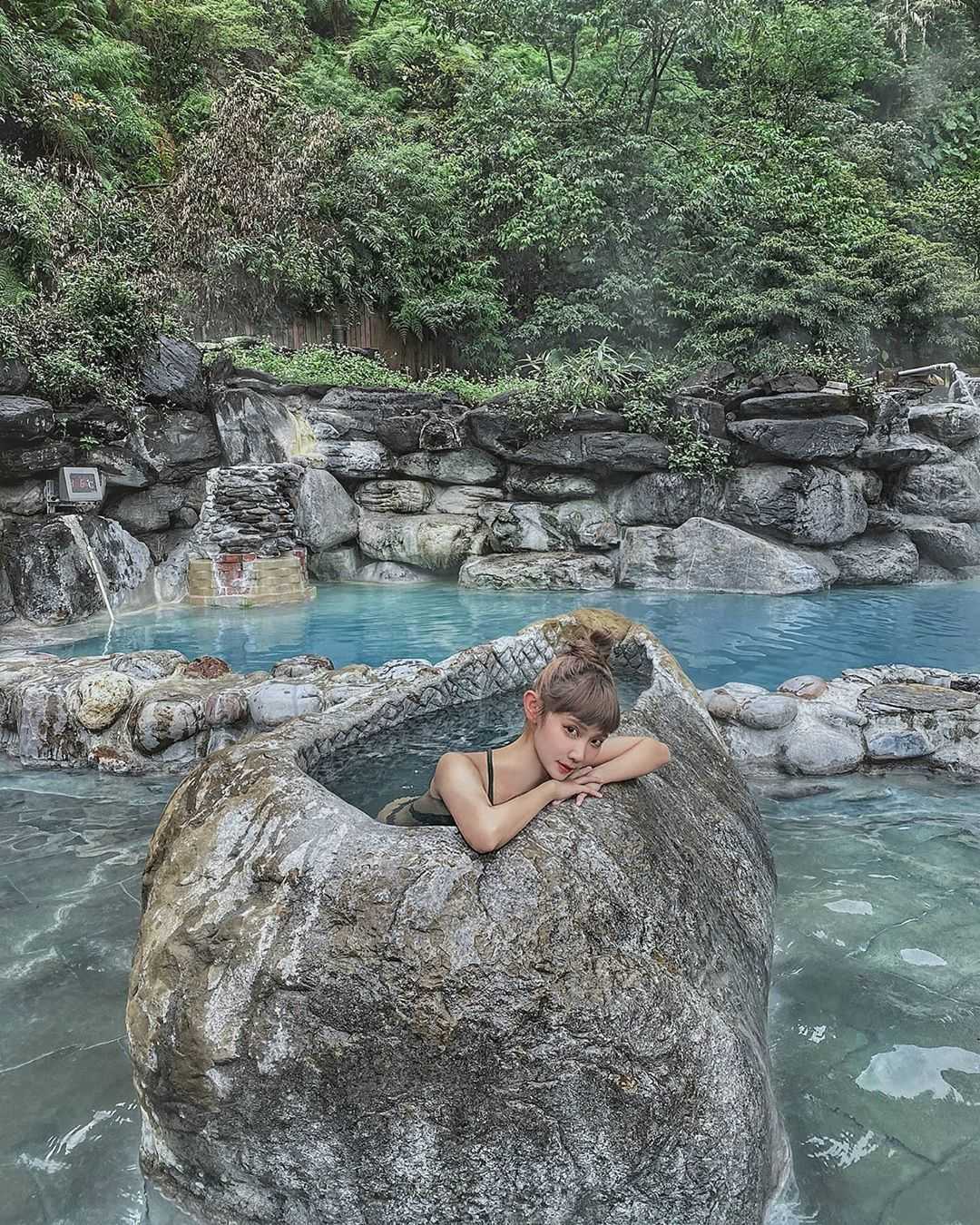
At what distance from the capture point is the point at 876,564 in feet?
39.6

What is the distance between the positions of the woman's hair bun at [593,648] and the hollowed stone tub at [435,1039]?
0.40 metres

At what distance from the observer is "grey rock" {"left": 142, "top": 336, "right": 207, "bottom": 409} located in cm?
1137

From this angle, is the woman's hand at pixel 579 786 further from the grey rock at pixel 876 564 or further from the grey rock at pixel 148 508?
the grey rock at pixel 876 564

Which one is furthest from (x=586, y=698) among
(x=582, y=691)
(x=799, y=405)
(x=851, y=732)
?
(x=799, y=405)

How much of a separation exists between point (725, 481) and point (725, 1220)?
465 inches

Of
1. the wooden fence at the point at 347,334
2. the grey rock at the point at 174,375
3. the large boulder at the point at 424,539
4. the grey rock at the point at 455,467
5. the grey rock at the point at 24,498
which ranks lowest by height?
the large boulder at the point at 424,539

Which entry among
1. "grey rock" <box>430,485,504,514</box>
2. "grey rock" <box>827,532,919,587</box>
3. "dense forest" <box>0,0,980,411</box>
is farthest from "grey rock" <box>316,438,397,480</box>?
"grey rock" <box>827,532,919,587</box>

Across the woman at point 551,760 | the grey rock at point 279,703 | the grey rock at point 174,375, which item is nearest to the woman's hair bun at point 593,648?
the woman at point 551,760

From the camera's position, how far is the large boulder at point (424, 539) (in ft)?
40.8

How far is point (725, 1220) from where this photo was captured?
176 cm

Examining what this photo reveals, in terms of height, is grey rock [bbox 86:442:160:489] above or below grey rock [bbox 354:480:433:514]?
above

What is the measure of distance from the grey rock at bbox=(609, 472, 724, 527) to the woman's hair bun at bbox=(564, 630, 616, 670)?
354 inches

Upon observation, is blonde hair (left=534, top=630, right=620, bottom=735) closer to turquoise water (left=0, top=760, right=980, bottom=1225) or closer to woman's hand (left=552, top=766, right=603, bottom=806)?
woman's hand (left=552, top=766, right=603, bottom=806)

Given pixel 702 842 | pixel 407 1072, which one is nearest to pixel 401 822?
pixel 407 1072
